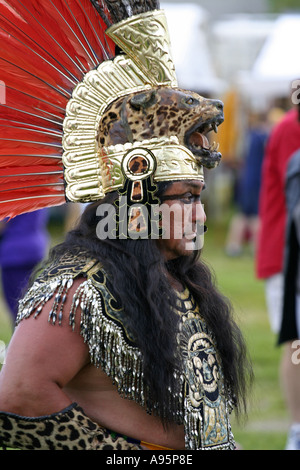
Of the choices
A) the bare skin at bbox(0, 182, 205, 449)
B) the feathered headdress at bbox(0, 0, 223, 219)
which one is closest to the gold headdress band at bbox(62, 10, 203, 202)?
the feathered headdress at bbox(0, 0, 223, 219)

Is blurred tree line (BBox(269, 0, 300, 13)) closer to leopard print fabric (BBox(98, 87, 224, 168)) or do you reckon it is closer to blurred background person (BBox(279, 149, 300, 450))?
blurred background person (BBox(279, 149, 300, 450))

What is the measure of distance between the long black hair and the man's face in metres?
0.06

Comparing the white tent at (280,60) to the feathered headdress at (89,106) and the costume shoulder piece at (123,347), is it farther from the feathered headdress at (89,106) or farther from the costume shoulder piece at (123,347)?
the costume shoulder piece at (123,347)

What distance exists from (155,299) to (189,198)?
36cm

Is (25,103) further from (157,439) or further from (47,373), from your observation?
(157,439)

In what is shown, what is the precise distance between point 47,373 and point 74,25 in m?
1.17

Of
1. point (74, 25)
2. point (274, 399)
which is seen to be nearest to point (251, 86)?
point (274, 399)

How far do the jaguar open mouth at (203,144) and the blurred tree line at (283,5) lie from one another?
25.6m

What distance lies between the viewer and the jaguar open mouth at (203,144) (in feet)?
8.00

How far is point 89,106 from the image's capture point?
244cm

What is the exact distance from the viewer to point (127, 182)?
2.36 m

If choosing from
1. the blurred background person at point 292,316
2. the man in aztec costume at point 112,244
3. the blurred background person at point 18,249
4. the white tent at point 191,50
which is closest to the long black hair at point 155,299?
the man in aztec costume at point 112,244

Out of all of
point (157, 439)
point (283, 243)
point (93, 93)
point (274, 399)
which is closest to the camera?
point (157, 439)

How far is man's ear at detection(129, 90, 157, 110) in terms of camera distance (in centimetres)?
237
